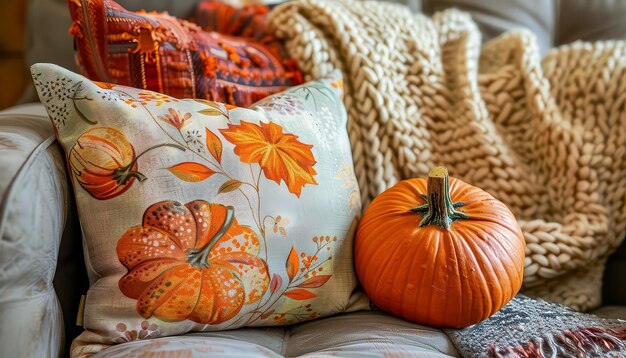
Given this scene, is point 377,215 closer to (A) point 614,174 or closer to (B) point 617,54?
(A) point 614,174

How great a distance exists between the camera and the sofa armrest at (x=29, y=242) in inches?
23.0

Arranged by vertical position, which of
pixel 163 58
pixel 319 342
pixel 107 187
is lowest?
pixel 319 342

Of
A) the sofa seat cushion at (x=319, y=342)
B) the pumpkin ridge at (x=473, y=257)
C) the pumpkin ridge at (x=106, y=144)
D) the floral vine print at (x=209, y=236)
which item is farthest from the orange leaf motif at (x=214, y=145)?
the pumpkin ridge at (x=473, y=257)

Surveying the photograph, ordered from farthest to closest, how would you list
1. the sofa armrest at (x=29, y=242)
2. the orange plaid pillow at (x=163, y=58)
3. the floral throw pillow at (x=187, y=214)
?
the orange plaid pillow at (x=163, y=58) → the floral throw pillow at (x=187, y=214) → the sofa armrest at (x=29, y=242)

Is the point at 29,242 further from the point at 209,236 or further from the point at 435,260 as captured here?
the point at 435,260

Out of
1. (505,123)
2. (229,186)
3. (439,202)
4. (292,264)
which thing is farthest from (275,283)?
(505,123)

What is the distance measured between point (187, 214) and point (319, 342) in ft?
0.79

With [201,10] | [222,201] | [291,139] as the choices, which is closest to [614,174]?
[291,139]

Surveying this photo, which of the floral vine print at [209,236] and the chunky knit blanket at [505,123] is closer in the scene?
the floral vine print at [209,236]

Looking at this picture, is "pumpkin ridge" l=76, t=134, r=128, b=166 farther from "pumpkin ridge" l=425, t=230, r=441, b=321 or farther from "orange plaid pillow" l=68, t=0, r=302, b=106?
"pumpkin ridge" l=425, t=230, r=441, b=321

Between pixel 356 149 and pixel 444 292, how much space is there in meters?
0.31

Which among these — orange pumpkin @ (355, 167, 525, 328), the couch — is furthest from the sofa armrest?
orange pumpkin @ (355, 167, 525, 328)

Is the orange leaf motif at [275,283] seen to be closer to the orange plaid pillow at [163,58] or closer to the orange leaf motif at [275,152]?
the orange leaf motif at [275,152]

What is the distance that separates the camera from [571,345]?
2.34 feet
